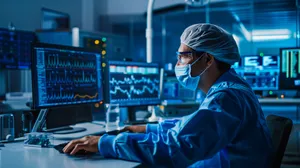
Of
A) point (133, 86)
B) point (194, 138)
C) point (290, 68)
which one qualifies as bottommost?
point (194, 138)

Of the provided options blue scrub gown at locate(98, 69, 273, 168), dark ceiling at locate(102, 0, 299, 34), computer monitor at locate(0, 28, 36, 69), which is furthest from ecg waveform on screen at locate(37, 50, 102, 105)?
dark ceiling at locate(102, 0, 299, 34)

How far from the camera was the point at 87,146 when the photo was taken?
4.14ft

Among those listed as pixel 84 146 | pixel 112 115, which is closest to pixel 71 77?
pixel 112 115

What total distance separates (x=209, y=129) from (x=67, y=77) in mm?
976

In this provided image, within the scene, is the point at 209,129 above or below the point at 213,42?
below

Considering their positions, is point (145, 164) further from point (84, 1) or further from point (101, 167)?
point (84, 1)

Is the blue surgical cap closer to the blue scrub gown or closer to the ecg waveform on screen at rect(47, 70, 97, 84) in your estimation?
the blue scrub gown

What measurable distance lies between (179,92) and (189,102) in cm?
27

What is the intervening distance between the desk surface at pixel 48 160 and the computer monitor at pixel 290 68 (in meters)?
2.81

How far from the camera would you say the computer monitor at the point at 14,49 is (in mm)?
3109

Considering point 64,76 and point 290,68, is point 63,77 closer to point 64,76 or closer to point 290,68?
point 64,76

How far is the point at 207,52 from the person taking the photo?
1.28 meters

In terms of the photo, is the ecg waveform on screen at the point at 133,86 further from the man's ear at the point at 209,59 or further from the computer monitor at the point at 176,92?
the man's ear at the point at 209,59

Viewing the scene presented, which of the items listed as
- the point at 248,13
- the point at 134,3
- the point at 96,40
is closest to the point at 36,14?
Answer: the point at 96,40
